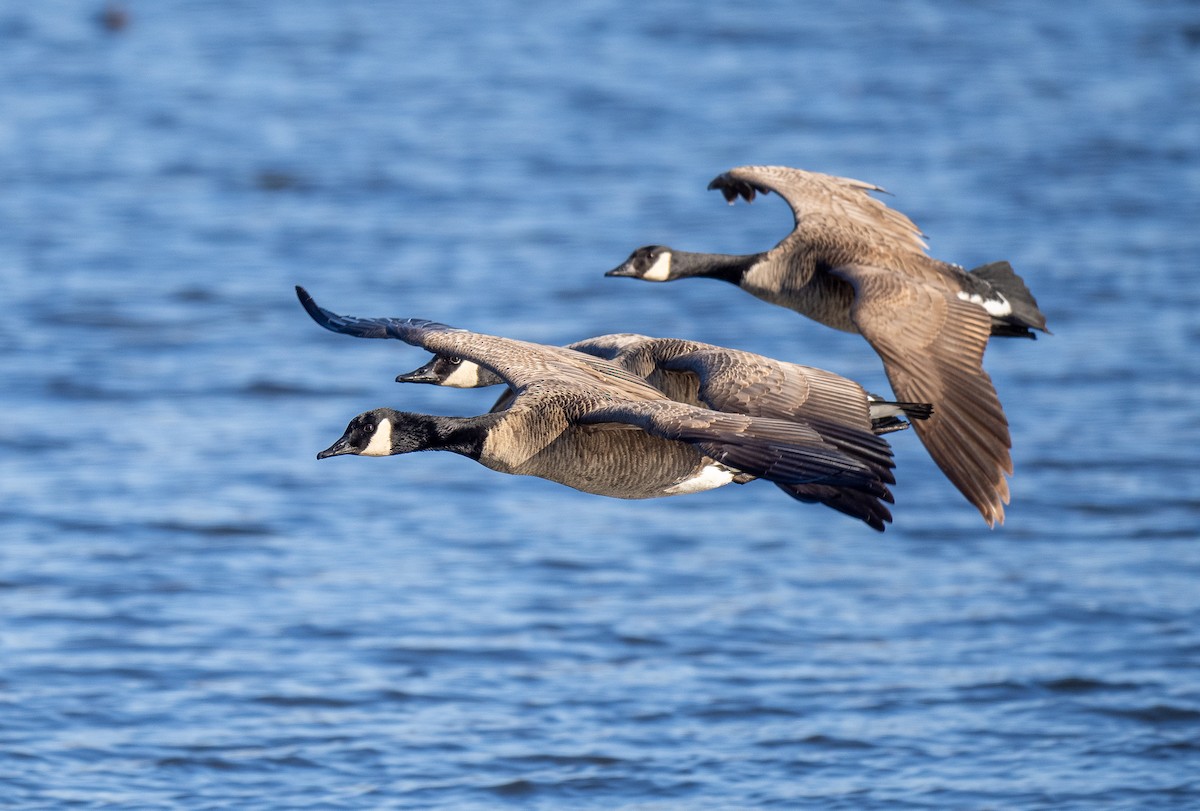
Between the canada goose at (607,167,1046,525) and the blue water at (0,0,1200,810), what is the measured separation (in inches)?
128

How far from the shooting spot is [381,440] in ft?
30.0

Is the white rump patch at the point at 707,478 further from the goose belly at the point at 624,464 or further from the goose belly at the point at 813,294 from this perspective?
the goose belly at the point at 813,294

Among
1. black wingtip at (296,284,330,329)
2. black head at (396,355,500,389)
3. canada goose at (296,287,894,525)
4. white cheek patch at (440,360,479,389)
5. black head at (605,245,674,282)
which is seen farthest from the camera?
black head at (605,245,674,282)

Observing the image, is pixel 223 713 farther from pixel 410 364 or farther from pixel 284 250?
pixel 284 250

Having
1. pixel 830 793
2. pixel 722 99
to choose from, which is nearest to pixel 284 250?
pixel 722 99

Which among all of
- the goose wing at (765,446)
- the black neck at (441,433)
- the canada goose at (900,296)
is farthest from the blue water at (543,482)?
the goose wing at (765,446)

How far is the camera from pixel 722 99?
29.2 metres

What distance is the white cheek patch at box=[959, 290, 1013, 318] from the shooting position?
1093 centimetres

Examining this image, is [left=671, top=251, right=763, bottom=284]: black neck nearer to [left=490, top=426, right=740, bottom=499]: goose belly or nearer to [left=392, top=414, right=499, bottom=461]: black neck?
[left=490, top=426, right=740, bottom=499]: goose belly

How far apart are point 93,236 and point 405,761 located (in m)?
13.8

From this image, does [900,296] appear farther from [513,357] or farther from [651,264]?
[651,264]

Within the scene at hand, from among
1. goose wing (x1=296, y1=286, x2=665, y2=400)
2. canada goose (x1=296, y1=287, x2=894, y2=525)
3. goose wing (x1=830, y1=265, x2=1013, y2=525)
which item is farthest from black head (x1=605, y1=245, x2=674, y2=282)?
canada goose (x1=296, y1=287, x2=894, y2=525)

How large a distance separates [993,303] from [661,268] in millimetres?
2236

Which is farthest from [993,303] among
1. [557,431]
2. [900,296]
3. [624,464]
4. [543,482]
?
[543,482]
